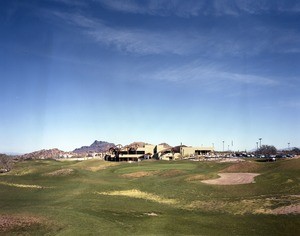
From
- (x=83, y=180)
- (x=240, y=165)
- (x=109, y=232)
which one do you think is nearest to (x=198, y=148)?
(x=240, y=165)

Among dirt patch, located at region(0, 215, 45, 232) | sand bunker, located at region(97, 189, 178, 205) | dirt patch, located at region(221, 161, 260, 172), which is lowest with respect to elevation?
dirt patch, located at region(0, 215, 45, 232)

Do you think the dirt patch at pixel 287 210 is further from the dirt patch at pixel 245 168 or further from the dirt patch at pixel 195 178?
the dirt patch at pixel 245 168

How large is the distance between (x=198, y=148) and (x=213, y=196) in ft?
394

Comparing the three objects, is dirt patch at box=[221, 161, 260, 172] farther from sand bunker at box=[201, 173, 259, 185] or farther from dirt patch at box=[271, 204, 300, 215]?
dirt patch at box=[271, 204, 300, 215]

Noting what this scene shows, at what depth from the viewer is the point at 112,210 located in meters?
40.5

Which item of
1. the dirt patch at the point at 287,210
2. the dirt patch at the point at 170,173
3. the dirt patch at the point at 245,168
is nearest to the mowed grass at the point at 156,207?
the dirt patch at the point at 287,210

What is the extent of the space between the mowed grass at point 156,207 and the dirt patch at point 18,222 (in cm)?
9

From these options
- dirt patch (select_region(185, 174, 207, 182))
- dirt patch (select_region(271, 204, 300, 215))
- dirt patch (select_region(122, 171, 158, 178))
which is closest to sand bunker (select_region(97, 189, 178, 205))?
dirt patch (select_region(185, 174, 207, 182))

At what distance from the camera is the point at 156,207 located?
43.0 metres

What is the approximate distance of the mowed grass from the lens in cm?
3134

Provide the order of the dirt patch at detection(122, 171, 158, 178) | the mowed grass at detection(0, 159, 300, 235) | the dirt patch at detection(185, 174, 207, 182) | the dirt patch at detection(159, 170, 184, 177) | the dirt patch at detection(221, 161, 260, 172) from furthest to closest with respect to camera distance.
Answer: the dirt patch at detection(122, 171, 158, 178)
the dirt patch at detection(159, 170, 184, 177)
the dirt patch at detection(221, 161, 260, 172)
the dirt patch at detection(185, 174, 207, 182)
the mowed grass at detection(0, 159, 300, 235)

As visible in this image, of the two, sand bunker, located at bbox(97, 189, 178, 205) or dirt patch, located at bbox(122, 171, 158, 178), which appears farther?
dirt patch, located at bbox(122, 171, 158, 178)

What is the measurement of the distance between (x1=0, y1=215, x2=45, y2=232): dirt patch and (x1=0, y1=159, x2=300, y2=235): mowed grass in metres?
0.09

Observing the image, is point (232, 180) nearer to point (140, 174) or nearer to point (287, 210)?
point (287, 210)
